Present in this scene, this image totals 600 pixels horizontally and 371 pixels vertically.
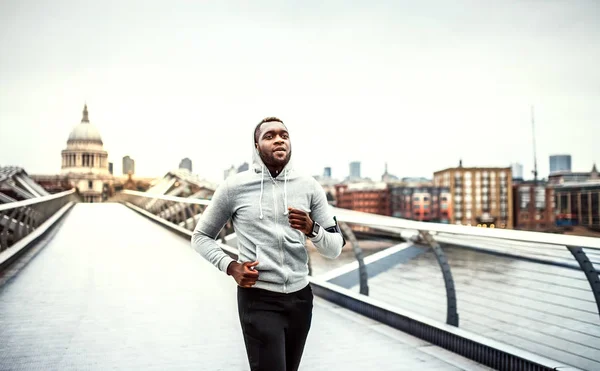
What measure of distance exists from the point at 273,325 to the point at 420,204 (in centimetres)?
19374

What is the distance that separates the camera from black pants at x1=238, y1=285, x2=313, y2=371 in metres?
2.32

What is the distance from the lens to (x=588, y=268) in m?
3.64

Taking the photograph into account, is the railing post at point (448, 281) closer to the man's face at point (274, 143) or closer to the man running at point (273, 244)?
the man running at point (273, 244)

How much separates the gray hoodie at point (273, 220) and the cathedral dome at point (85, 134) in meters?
135

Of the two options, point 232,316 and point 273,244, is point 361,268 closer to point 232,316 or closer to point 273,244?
point 232,316

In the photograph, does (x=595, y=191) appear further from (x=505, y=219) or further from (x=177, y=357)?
(x=177, y=357)

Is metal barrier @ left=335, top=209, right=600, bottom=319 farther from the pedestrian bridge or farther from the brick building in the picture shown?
the brick building

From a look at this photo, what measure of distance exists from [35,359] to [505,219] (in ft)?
673

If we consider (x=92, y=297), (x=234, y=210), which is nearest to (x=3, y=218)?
(x=92, y=297)

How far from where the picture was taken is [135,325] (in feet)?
17.5

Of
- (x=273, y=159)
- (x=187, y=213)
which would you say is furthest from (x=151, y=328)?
(x=187, y=213)

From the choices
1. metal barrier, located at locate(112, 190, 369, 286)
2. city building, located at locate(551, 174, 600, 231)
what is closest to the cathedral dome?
metal barrier, located at locate(112, 190, 369, 286)

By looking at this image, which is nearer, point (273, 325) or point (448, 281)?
point (273, 325)

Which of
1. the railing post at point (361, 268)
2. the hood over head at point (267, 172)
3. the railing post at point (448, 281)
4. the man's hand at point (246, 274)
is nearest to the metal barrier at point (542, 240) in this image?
the railing post at point (448, 281)
